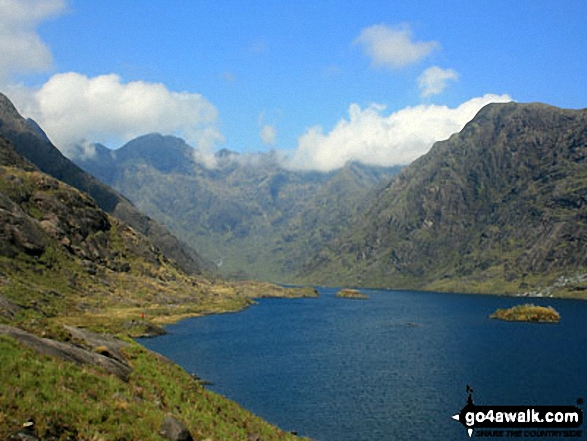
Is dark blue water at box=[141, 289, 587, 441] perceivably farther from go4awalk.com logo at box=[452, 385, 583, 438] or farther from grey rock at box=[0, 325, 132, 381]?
grey rock at box=[0, 325, 132, 381]

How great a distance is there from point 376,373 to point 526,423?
4452 cm

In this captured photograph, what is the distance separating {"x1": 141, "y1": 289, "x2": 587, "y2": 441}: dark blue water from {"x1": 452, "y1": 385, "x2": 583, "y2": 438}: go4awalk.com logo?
4879mm

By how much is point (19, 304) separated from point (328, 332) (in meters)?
109

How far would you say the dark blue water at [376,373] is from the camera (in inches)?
3216

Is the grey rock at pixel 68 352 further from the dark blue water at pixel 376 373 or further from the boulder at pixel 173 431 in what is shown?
the dark blue water at pixel 376 373

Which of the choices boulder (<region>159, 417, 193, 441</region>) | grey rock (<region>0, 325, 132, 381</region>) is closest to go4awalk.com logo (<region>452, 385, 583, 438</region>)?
Answer: grey rock (<region>0, 325, 132, 381</region>)

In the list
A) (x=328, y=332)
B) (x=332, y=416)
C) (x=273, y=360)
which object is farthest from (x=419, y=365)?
(x=328, y=332)

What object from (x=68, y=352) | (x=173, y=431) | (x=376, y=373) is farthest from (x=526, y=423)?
(x=68, y=352)

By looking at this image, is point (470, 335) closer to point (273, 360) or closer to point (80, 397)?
point (273, 360)

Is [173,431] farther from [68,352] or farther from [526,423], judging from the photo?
[526,423]

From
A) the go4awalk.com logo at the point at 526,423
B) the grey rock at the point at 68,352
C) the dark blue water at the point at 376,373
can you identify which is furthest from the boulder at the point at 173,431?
the go4awalk.com logo at the point at 526,423

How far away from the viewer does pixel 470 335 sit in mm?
187625

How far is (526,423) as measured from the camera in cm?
7712

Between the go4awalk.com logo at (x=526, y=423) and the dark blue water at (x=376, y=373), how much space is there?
4.88 metres
